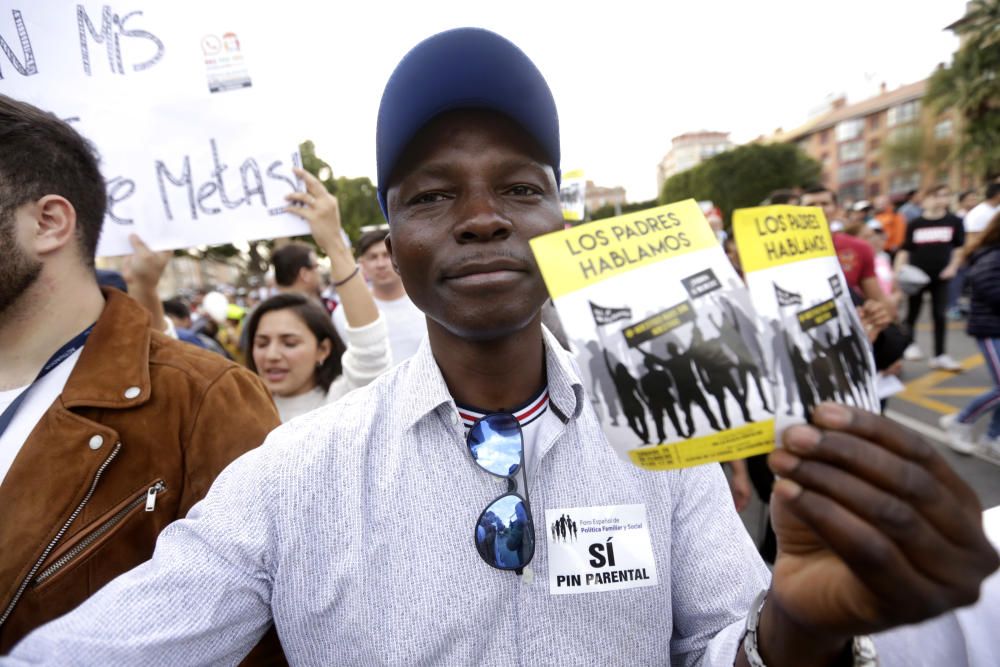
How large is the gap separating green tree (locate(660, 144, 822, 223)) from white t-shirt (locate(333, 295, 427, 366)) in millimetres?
42266

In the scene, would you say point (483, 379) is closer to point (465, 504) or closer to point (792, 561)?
point (465, 504)

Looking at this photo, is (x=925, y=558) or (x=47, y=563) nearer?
(x=925, y=558)

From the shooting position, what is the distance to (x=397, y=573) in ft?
3.36

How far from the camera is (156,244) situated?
87.9 inches

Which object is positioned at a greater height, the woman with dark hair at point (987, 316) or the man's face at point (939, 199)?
the man's face at point (939, 199)

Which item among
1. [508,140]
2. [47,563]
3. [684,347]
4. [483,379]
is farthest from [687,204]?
[47,563]

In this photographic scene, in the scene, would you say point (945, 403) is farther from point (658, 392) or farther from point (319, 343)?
point (658, 392)

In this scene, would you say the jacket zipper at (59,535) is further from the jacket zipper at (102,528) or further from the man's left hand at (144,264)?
the man's left hand at (144,264)

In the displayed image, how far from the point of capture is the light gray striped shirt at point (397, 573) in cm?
98

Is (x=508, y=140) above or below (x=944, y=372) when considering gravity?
above

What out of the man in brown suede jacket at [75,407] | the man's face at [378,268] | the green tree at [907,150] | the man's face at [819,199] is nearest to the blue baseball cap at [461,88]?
the man in brown suede jacket at [75,407]

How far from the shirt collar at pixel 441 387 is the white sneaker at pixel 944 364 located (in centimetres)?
815

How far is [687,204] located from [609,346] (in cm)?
23

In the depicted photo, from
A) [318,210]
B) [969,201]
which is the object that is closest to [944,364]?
[969,201]
